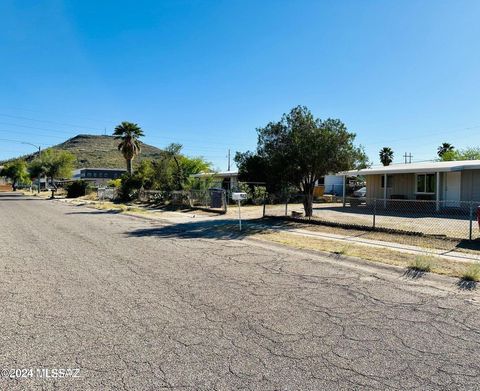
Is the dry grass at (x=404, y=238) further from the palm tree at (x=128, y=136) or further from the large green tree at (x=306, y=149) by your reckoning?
the palm tree at (x=128, y=136)

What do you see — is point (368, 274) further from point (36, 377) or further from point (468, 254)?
point (36, 377)

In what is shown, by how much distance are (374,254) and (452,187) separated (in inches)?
612

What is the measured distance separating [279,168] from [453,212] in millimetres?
10972

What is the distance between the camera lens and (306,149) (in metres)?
16.2

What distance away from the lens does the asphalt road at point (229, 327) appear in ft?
11.7

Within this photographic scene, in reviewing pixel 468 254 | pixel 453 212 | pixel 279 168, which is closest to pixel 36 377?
pixel 468 254

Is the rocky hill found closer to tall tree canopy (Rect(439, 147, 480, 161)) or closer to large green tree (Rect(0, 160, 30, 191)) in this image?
large green tree (Rect(0, 160, 30, 191))

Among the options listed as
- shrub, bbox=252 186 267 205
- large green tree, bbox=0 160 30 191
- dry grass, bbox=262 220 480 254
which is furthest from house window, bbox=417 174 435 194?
large green tree, bbox=0 160 30 191

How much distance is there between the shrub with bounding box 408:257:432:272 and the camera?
316 inches

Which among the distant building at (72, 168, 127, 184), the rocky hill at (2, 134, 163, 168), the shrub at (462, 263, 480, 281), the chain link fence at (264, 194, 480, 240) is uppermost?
the rocky hill at (2, 134, 163, 168)

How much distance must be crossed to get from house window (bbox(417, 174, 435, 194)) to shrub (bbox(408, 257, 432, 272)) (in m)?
16.9

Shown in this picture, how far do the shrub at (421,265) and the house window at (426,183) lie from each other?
16.9 metres

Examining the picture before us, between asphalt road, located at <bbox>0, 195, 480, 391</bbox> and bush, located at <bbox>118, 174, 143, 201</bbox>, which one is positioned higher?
bush, located at <bbox>118, 174, 143, 201</bbox>

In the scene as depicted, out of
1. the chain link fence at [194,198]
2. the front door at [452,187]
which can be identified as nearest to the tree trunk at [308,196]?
the chain link fence at [194,198]
